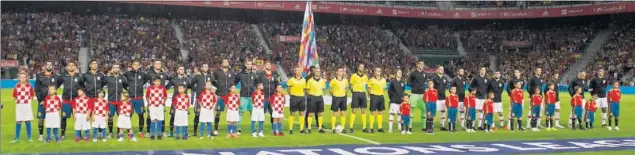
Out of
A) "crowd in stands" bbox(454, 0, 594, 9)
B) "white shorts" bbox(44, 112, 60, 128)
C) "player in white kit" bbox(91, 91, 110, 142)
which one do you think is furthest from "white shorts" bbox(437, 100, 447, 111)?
"crowd in stands" bbox(454, 0, 594, 9)

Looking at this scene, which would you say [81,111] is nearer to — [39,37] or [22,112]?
[22,112]

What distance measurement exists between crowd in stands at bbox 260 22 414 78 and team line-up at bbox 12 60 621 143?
30910 mm

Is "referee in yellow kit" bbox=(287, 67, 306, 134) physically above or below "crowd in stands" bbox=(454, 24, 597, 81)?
below

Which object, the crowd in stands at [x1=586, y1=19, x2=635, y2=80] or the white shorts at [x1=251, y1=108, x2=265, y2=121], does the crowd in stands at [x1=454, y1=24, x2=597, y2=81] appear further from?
the white shorts at [x1=251, y1=108, x2=265, y2=121]

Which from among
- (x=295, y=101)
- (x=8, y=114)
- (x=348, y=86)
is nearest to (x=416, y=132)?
(x=348, y=86)

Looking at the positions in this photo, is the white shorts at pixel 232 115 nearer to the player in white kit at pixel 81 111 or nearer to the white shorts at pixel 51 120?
the player in white kit at pixel 81 111

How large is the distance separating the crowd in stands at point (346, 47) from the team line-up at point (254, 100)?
3091 centimetres

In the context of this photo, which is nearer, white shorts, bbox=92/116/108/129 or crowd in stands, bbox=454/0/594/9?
white shorts, bbox=92/116/108/129

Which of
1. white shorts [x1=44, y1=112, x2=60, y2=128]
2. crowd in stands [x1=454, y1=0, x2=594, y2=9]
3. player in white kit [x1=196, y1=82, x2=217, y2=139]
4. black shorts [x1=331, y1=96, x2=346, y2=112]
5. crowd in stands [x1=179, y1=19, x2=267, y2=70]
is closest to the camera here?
white shorts [x1=44, y1=112, x2=60, y2=128]

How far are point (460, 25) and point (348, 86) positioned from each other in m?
45.5

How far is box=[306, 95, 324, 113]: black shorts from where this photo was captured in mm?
16641

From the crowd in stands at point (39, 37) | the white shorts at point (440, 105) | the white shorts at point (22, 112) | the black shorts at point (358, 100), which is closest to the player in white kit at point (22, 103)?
the white shorts at point (22, 112)

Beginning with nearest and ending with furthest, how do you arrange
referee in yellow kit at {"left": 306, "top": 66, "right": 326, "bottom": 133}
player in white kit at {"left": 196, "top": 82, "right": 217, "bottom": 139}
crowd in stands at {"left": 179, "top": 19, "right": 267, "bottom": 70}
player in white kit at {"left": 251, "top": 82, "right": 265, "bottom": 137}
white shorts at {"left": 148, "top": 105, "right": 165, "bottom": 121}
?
1. white shorts at {"left": 148, "top": 105, "right": 165, "bottom": 121}
2. player in white kit at {"left": 196, "top": 82, "right": 217, "bottom": 139}
3. player in white kit at {"left": 251, "top": 82, "right": 265, "bottom": 137}
4. referee in yellow kit at {"left": 306, "top": 66, "right": 326, "bottom": 133}
5. crowd in stands at {"left": 179, "top": 19, "right": 267, "bottom": 70}

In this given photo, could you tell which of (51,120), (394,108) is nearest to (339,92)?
(394,108)
